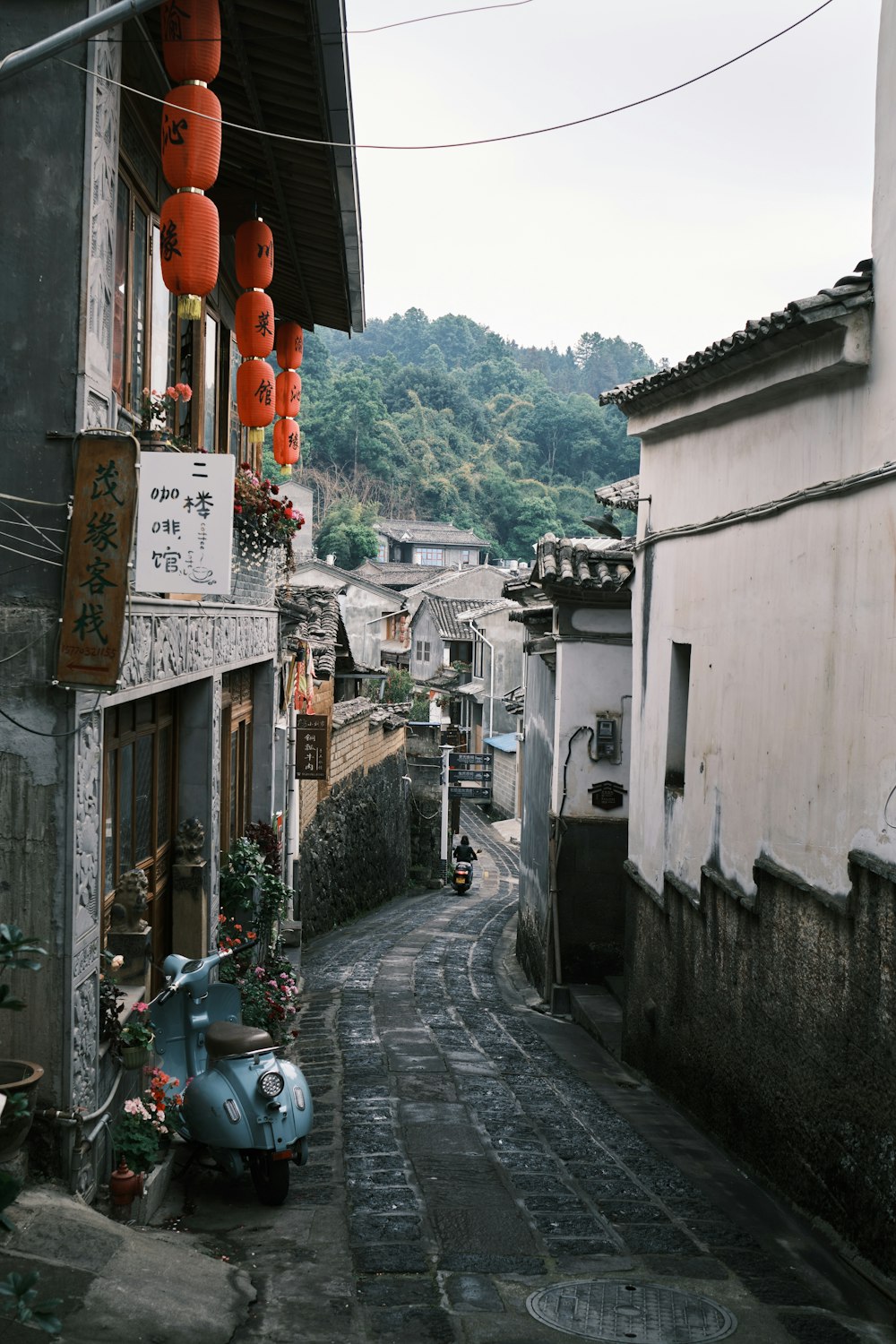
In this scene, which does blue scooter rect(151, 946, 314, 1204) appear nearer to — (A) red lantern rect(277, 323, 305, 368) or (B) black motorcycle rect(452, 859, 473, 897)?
(A) red lantern rect(277, 323, 305, 368)

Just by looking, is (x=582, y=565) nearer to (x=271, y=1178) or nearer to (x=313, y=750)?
(x=313, y=750)

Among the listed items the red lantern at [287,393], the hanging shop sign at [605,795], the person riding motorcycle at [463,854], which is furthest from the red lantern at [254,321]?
the person riding motorcycle at [463,854]

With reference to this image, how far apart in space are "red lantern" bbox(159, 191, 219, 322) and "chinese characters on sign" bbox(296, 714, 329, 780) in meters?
11.8

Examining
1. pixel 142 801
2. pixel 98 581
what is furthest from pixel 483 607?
pixel 98 581

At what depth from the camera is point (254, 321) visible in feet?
34.3

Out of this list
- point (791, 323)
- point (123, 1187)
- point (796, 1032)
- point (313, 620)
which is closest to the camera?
point (123, 1187)

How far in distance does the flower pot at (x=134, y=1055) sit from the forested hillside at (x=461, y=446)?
2738 inches

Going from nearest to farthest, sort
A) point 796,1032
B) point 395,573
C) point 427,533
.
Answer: point 796,1032 < point 395,573 < point 427,533

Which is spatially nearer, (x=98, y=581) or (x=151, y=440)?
(x=98, y=581)

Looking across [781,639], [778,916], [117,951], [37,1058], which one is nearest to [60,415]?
[37,1058]

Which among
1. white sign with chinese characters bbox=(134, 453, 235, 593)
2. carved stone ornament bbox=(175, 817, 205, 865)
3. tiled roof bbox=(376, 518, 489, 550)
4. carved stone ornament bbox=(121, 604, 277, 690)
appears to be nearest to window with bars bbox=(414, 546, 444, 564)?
tiled roof bbox=(376, 518, 489, 550)

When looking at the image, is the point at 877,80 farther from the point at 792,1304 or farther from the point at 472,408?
the point at 472,408

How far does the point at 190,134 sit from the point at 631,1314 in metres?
6.51

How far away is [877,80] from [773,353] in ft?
5.75
